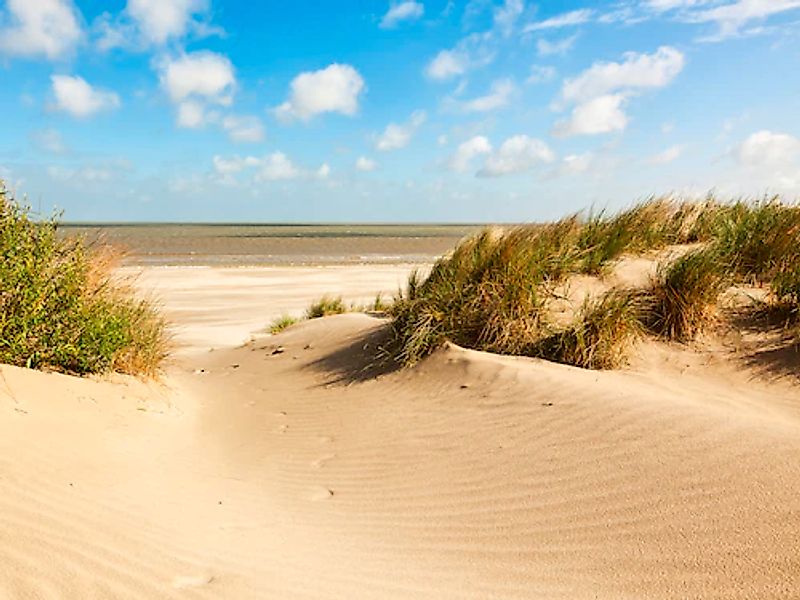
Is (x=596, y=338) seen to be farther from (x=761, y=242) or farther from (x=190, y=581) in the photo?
(x=190, y=581)

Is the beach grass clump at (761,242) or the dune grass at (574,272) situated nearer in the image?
the dune grass at (574,272)

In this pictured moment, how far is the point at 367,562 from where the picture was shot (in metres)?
3.40

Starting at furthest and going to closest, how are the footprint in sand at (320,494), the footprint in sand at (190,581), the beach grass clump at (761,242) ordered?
the beach grass clump at (761,242)
the footprint in sand at (320,494)
the footprint in sand at (190,581)

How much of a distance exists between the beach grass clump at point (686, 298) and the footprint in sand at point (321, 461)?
373 cm

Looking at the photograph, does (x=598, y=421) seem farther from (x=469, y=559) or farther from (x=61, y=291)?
(x=61, y=291)

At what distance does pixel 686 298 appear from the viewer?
6.95m

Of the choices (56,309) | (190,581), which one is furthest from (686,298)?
(56,309)

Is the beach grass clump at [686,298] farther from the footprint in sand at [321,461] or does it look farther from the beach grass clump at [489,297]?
the footprint in sand at [321,461]

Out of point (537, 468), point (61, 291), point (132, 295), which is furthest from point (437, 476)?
point (132, 295)

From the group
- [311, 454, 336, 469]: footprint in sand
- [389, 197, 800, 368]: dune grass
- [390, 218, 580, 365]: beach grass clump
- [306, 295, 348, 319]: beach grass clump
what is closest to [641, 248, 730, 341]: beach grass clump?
[389, 197, 800, 368]: dune grass

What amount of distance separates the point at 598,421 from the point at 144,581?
11.2ft

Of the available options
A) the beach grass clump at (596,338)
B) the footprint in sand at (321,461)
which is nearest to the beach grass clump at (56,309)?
the footprint in sand at (321,461)

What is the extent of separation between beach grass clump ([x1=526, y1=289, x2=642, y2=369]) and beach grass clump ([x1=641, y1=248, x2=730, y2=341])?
0.30 metres

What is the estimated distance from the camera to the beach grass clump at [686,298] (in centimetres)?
691
